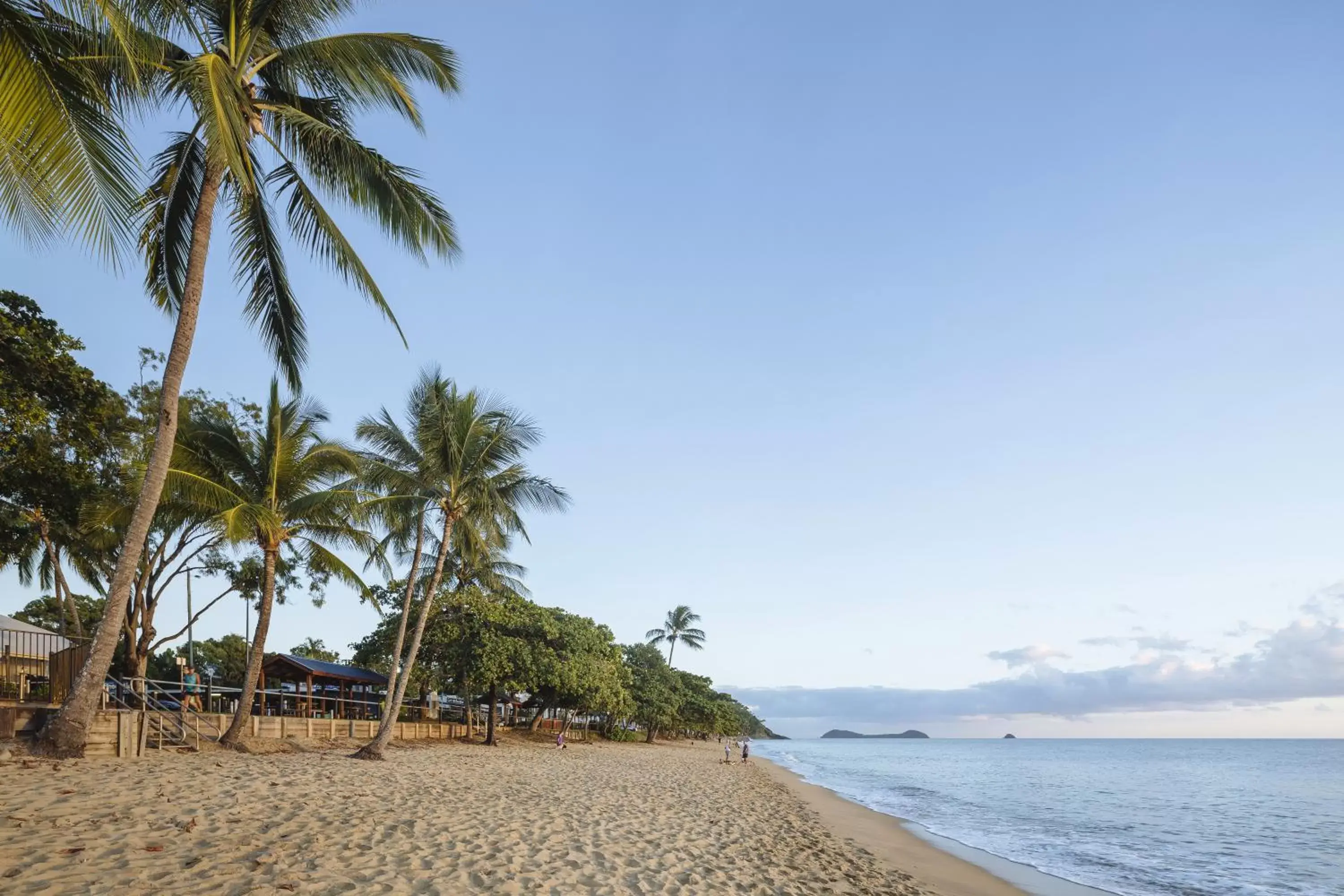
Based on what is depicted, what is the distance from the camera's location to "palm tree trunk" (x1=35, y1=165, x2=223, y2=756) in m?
9.92

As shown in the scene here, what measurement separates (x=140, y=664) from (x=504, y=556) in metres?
15.9

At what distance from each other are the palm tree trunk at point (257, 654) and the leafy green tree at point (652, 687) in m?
28.7

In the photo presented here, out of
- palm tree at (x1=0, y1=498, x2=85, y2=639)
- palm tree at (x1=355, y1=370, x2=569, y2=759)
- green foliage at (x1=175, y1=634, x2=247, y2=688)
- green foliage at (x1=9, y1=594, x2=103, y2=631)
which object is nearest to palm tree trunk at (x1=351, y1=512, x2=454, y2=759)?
palm tree at (x1=355, y1=370, x2=569, y2=759)

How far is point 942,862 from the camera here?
47.6ft

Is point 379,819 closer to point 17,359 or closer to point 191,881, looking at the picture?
point 191,881

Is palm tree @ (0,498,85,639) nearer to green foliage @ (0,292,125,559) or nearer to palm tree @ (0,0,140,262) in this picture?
green foliage @ (0,292,125,559)

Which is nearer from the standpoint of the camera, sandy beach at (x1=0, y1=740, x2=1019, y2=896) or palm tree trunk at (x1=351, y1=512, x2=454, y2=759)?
sandy beach at (x1=0, y1=740, x2=1019, y2=896)

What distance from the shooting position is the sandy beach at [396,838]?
19.9 ft

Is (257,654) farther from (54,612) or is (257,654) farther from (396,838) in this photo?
(54,612)

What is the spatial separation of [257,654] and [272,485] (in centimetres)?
371

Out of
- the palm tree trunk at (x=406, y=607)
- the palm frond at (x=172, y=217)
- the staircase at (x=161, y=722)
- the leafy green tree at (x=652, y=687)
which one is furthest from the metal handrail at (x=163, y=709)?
the leafy green tree at (x=652, y=687)

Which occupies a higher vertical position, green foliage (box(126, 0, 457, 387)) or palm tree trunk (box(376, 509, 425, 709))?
green foliage (box(126, 0, 457, 387))

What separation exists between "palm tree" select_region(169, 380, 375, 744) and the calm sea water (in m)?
16.3

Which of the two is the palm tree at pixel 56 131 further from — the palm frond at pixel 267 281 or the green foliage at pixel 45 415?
the green foliage at pixel 45 415
